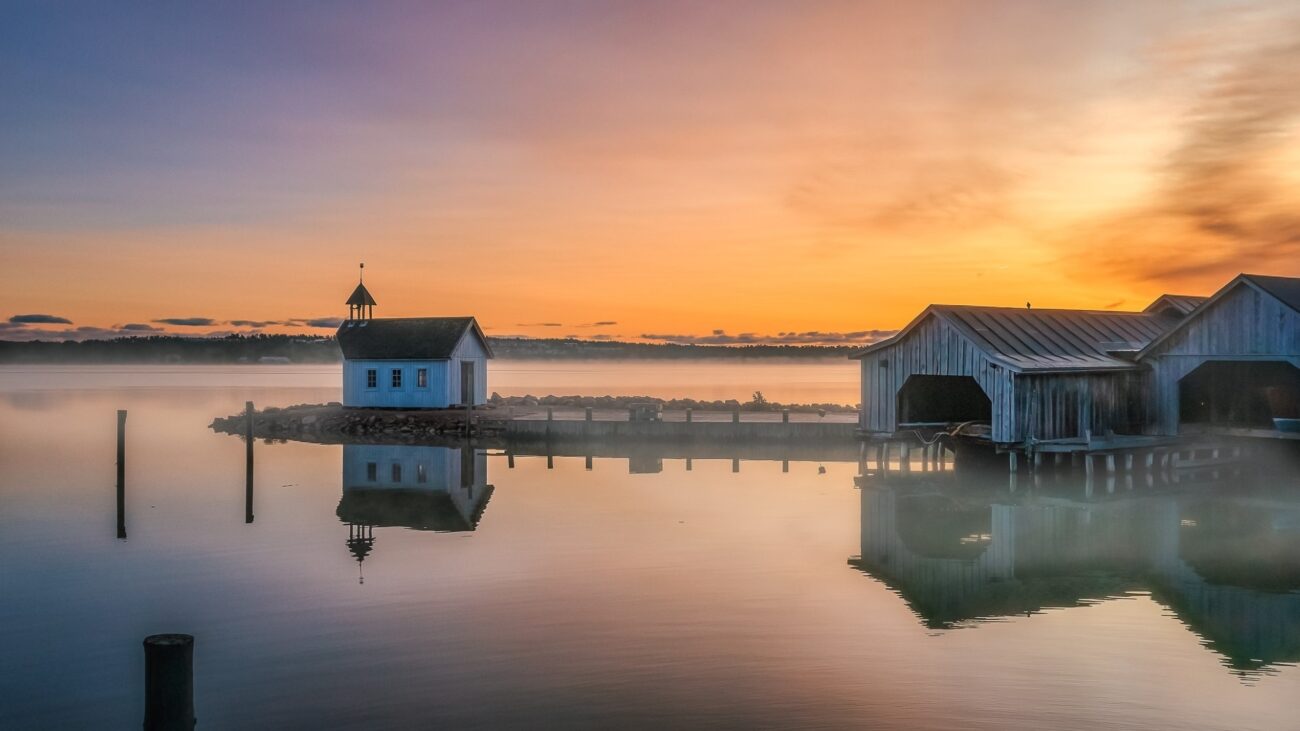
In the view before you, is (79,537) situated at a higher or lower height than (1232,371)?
lower

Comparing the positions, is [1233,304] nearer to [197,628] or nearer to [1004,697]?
[1004,697]

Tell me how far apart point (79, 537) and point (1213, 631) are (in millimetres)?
26801

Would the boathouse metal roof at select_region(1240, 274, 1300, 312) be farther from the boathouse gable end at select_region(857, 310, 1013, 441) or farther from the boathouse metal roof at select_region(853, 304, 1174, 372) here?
the boathouse gable end at select_region(857, 310, 1013, 441)

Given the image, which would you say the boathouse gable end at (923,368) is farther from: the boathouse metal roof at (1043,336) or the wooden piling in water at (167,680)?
the wooden piling in water at (167,680)

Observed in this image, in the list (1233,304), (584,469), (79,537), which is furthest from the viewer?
(584,469)

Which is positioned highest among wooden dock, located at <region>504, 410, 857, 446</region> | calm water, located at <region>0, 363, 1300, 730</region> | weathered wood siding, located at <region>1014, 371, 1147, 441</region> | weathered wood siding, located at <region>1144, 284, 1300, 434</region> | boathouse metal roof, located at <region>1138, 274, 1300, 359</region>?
boathouse metal roof, located at <region>1138, 274, 1300, 359</region>

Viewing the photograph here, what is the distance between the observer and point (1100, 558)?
935 inches

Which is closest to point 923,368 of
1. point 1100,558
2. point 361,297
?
point 1100,558

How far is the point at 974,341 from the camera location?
35.0 meters

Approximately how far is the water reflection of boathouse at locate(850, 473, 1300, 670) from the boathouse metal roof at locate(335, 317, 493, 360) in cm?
3002

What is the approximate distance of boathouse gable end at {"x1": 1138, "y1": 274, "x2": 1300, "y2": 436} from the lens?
106ft

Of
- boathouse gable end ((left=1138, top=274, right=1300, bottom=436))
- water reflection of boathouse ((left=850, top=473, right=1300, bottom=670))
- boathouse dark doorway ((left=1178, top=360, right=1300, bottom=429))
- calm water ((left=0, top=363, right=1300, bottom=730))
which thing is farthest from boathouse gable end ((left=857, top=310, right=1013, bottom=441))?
boathouse dark doorway ((left=1178, top=360, right=1300, bottom=429))

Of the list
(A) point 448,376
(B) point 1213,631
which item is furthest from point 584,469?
(B) point 1213,631

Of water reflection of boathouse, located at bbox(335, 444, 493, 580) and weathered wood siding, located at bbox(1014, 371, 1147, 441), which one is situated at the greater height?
weathered wood siding, located at bbox(1014, 371, 1147, 441)
